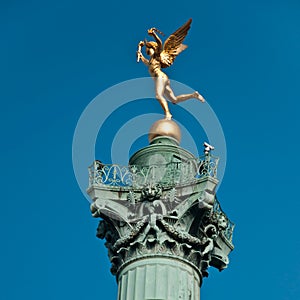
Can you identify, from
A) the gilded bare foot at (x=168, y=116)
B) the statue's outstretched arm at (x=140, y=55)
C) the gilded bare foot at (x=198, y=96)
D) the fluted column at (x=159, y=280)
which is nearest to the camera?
the fluted column at (x=159, y=280)

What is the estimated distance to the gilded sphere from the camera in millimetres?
42312

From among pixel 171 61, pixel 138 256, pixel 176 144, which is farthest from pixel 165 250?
pixel 171 61

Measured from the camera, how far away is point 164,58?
145 feet

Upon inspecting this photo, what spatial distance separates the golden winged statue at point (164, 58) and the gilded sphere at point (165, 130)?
0.54 meters

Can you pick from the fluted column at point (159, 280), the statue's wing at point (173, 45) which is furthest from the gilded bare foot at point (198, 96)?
the fluted column at point (159, 280)

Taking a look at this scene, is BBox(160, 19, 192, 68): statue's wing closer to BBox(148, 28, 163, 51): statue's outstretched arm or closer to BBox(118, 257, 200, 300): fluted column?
BBox(148, 28, 163, 51): statue's outstretched arm

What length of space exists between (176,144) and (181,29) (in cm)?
523

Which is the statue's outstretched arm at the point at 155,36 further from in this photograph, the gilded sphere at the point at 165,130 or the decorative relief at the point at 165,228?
the decorative relief at the point at 165,228

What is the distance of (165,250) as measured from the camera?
38.4m

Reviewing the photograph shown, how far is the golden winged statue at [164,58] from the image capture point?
43.5m

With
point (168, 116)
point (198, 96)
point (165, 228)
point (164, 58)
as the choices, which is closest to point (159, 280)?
point (165, 228)

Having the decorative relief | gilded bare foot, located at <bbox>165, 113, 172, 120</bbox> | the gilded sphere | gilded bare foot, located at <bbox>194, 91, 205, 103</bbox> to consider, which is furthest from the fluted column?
gilded bare foot, located at <bbox>194, 91, 205, 103</bbox>

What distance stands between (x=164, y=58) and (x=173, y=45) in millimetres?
782

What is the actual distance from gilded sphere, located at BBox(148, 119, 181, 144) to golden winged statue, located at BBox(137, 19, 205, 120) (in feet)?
1.77
